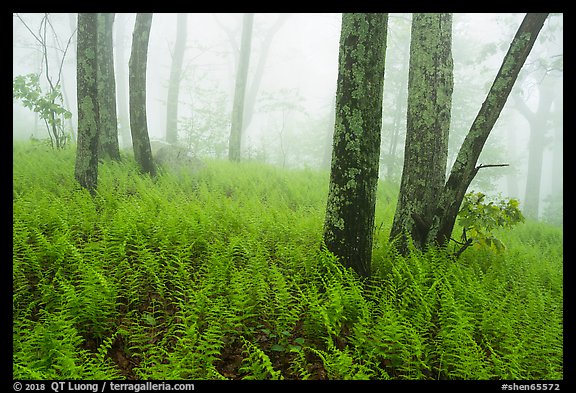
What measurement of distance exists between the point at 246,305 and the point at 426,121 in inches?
162

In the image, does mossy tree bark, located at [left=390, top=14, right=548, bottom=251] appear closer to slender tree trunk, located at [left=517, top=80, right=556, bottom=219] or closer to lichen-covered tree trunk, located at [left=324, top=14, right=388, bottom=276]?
lichen-covered tree trunk, located at [left=324, top=14, right=388, bottom=276]

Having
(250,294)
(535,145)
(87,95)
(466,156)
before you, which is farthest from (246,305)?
(535,145)

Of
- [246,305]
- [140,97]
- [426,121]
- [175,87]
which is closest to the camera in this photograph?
[246,305]

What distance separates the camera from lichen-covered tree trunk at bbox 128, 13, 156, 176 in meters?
9.36

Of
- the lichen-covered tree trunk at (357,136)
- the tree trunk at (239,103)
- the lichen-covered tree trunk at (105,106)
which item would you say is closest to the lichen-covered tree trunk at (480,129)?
the lichen-covered tree trunk at (357,136)

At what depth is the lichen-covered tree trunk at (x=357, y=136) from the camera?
4.28 metres

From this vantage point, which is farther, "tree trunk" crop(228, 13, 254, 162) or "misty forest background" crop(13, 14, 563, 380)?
"tree trunk" crop(228, 13, 254, 162)

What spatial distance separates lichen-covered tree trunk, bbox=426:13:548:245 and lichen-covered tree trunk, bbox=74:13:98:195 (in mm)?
6636

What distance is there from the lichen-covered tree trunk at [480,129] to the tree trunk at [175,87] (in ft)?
49.9

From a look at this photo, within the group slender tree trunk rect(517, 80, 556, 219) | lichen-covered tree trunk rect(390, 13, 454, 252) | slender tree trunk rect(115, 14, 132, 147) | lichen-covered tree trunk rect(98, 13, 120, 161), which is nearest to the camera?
lichen-covered tree trunk rect(390, 13, 454, 252)

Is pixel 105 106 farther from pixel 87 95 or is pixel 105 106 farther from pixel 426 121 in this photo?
pixel 426 121

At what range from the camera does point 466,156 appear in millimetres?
5059

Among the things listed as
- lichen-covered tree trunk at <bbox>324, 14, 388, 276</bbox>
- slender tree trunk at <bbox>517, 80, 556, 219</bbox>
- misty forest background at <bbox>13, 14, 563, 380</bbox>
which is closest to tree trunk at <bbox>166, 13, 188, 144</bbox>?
misty forest background at <bbox>13, 14, 563, 380</bbox>
